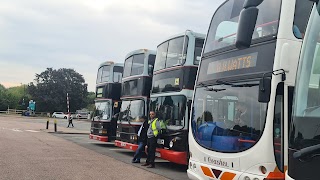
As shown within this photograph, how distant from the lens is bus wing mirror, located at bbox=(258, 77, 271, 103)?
201 inches

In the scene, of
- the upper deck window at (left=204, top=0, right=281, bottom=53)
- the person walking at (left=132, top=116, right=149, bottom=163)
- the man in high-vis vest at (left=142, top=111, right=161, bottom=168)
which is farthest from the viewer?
the person walking at (left=132, top=116, right=149, bottom=163)

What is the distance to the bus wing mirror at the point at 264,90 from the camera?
5.10 metres

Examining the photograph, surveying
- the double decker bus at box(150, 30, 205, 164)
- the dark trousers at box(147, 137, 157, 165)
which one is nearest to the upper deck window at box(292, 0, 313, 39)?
the double decker bus at box(150, 30, 205, 164)

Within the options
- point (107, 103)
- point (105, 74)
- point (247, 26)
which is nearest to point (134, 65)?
point (107, 103)

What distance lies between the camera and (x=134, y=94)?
46.6 feet

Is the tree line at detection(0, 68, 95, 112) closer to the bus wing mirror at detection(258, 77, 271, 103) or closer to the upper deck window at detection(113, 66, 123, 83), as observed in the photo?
the upper deck window at detection(113, 66, 123, 83)

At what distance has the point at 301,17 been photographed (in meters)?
5.61

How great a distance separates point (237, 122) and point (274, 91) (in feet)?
2.64

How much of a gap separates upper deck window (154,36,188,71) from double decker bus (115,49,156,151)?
1490 mm

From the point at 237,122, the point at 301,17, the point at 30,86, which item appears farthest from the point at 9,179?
the point at 30,86

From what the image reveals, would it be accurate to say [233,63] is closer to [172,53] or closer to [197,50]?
[197,50]

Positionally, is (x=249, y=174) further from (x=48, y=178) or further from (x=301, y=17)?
(x=48, y=178)

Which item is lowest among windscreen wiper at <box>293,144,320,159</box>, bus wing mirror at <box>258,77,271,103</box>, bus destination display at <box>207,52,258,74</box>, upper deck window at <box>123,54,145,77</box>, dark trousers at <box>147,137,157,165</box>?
dark trousers at <box>147,137,157,165</box>

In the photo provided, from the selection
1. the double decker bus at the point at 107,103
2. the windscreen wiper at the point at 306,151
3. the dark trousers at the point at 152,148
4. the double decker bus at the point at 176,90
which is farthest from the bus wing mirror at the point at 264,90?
the double decker bus at the point at 107,103
